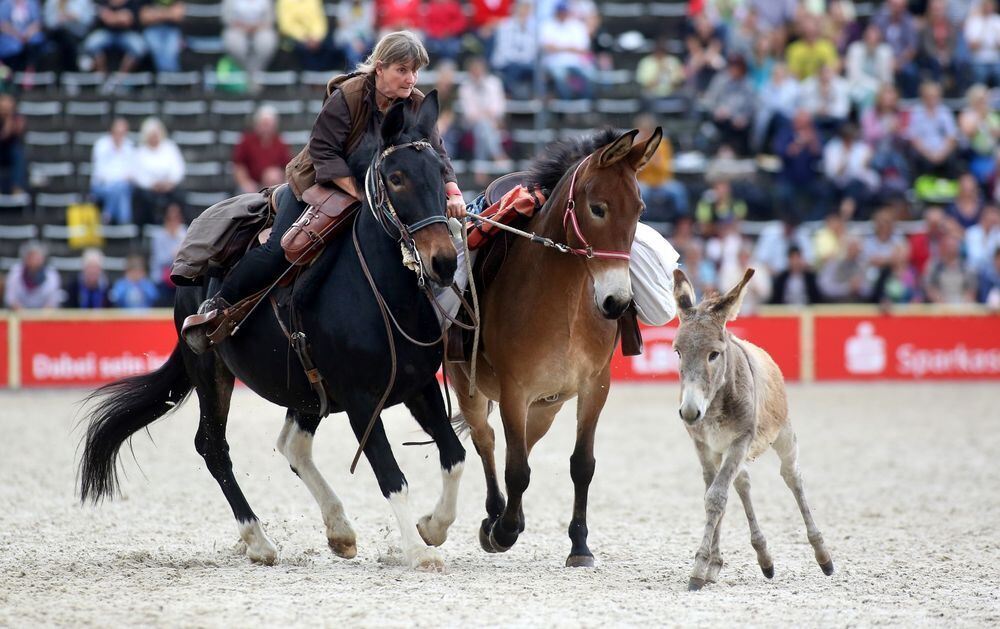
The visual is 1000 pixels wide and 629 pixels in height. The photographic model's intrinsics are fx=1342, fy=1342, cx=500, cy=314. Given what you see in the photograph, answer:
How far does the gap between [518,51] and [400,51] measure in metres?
13.3

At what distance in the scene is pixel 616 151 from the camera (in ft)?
21.7

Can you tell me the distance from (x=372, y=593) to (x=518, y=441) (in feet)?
4.29

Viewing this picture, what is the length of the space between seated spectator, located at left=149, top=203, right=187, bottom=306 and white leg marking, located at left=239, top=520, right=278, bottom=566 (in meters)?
10.0

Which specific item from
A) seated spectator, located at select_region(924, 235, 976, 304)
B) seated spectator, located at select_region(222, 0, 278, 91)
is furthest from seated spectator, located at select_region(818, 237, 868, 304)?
seated spectator, located at select_region(222, 0, 278, 91)

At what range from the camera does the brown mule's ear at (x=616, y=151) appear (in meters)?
6.53

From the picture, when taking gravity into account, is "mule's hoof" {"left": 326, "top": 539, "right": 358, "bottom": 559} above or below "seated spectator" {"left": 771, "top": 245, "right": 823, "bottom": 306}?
below

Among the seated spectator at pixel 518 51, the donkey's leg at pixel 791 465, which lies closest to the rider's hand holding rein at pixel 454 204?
the donkey's leg at pixel 791 465

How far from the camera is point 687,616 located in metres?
5.80

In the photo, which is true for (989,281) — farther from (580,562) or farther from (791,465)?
(580,562)

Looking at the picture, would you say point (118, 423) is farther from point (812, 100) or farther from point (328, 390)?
point (812, 100)

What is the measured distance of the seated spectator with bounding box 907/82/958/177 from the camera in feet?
65.3

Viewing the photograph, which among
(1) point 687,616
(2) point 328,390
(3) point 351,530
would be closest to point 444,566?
(3) point 351,530

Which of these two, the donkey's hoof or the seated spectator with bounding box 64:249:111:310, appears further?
the seated spectator with bounding box 64:249:111:310

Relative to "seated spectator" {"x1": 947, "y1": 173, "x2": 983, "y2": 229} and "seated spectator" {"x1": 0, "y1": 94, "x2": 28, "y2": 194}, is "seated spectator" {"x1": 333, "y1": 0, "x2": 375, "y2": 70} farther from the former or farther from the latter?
"seated spectator" {"x1": 947, "y1": 173, "x2": 983, "y2": 229}
